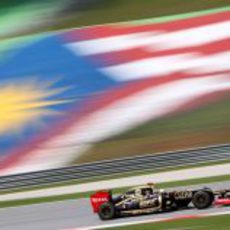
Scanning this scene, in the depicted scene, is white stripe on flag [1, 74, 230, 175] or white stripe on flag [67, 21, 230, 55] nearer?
white stripe on flag [1, 74, 230, 175]

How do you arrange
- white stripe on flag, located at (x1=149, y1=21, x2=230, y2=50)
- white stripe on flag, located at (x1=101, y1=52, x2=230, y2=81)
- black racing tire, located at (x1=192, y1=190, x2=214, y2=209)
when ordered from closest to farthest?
black racing tire, located at (x1=192, y1=190, x2=214, y2=209) → white stripe on flag, located at (x1=101, y1=52, x2=230, y2=81) → white stripe on flag, located at (x1=149, y1=21, x2=230, y2=50)

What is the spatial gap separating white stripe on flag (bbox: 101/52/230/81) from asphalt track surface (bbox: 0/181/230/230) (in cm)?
908

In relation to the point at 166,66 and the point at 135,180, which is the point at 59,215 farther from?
the point at 166,66

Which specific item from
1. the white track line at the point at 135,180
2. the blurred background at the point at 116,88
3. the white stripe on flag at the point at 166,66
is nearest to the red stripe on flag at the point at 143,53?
the blurred background at the point at 116,88

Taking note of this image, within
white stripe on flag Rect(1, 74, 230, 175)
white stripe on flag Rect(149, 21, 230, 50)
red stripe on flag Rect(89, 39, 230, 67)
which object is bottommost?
Result: white stripe on flag Rect(1, 74, 230, 175)

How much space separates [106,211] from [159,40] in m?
14.0

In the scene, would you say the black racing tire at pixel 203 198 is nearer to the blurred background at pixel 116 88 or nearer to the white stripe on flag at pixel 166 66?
the blurred background at pixel 116 88

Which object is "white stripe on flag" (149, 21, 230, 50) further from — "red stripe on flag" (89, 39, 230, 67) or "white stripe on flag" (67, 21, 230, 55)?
"red stripe on flag" (89, 39, 230, 67)

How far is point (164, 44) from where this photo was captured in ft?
84.4

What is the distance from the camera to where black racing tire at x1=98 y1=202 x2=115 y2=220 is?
12820mm

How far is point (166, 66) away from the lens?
82.5 feet

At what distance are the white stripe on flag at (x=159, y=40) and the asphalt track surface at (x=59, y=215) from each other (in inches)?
393

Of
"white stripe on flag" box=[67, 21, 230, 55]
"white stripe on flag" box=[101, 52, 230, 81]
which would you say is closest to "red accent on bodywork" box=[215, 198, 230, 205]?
"white stripe on flag" box=[101, 52, 230, 81]

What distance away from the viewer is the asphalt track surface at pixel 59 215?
41.1ft
